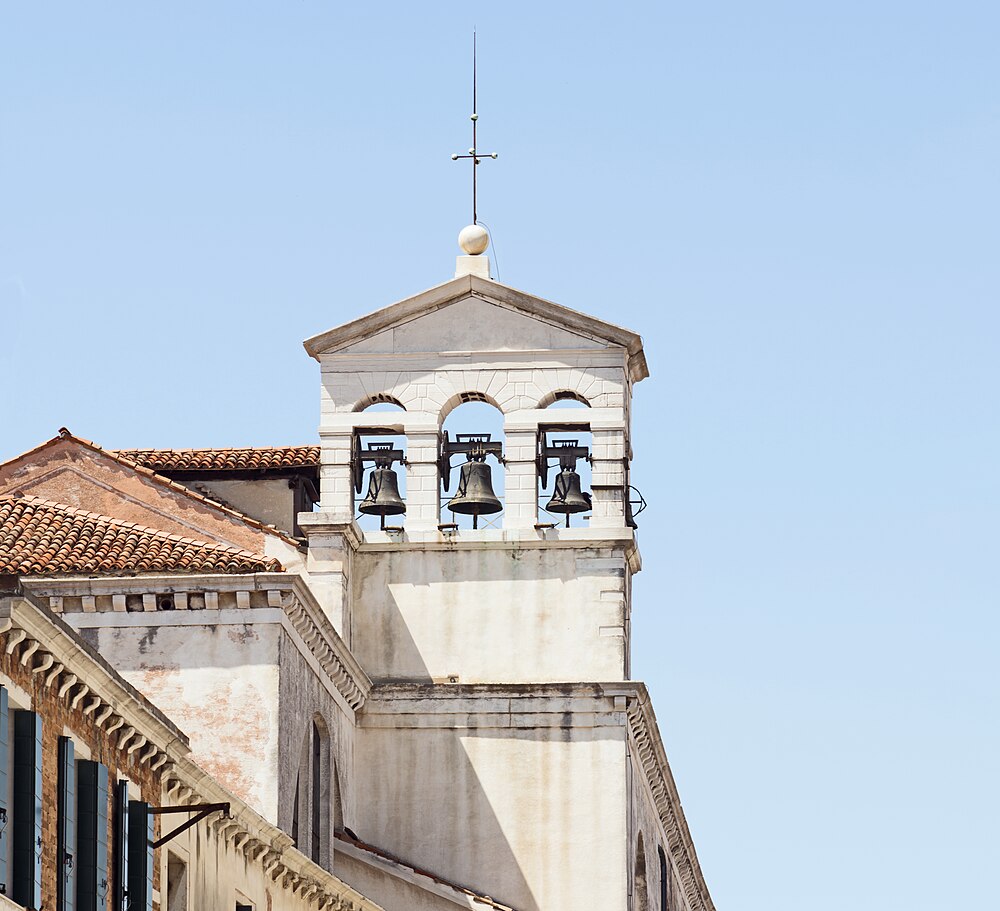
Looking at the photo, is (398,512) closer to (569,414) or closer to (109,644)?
(569,414)

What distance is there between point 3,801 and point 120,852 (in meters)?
3.09

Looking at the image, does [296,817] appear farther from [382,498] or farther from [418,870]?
[382,498]

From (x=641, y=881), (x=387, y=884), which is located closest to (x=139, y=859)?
(x=387, y=884)

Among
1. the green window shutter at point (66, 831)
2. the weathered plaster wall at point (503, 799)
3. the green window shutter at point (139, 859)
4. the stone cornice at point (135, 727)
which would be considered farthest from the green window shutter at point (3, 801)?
the weathered plaster wall at point (503, 799)

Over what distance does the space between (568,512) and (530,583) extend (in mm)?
1177

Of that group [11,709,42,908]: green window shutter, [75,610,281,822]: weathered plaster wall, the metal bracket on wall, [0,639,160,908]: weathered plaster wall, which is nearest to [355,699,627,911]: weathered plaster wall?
[75,610,281,822]: weathered plaster wall

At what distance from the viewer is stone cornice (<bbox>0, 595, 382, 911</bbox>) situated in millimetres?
22922

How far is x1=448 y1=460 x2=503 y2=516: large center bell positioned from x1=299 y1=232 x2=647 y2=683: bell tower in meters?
0.03

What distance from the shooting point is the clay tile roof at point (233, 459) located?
41906 mm

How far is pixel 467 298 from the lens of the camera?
4194 cm

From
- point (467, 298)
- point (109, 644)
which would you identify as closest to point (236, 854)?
point (109, 644)

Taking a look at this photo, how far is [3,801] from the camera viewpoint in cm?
2222

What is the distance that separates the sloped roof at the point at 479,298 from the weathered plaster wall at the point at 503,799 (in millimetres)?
5384

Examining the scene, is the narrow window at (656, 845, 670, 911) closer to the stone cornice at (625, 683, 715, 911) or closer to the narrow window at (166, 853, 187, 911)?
the stone cornice at (625, 683, 715, 911)
